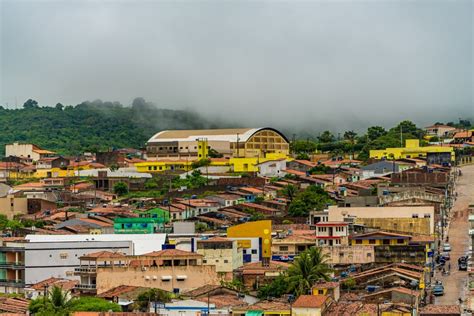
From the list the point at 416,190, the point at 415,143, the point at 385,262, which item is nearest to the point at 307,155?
the point at 415,143

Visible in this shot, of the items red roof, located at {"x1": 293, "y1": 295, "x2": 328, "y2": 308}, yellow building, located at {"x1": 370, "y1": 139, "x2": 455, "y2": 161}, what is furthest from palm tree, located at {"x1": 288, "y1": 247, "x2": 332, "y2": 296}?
yellow building, located at {"x1": 370, "y1": 139, "x2": 455, "y2": 161}

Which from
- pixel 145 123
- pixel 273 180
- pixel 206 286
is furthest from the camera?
pixel 145 123

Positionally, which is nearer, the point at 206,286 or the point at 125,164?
the point at 206,286

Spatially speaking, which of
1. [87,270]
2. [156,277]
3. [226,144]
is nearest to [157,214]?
[87,270]

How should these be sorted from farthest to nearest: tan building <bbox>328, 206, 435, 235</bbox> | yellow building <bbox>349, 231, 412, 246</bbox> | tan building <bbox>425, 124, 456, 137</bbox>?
tan building <bbox>425, 124, 456, 137</bbox> → tan building <bbox>328, 206, 435, 235</bbox> → yellow building <bbox>349, 231, 412, 246</bbox>

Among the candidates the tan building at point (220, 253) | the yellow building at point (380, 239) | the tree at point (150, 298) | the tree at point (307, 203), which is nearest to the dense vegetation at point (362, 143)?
the tree at point (307, 203)

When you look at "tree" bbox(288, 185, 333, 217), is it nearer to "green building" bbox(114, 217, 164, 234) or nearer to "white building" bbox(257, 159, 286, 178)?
"green building" bbox(114, 217, 164, 234)

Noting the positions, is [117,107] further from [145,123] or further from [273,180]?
[273,180]

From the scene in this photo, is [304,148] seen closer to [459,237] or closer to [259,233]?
[459,237]
